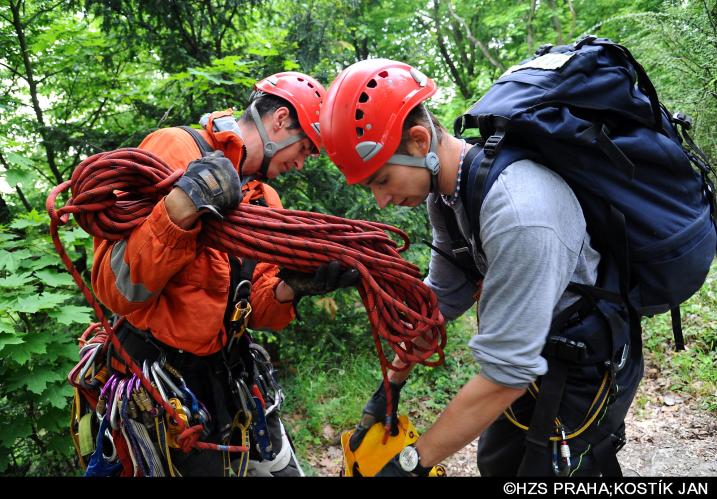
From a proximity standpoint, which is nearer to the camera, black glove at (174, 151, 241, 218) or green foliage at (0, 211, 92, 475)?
black glove at (174, 151, 241, 218)

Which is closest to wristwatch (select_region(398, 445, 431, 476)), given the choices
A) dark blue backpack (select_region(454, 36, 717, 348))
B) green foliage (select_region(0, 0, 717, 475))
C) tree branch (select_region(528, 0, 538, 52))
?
dark blue backpack (select_region(454, 36, 717, 348))

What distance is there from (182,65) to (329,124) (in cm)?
346

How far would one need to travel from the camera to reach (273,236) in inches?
70.2

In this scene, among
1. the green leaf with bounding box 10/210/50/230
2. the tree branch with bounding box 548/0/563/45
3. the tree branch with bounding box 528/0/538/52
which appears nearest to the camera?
the green leaf with bounding box 10/210/50/230

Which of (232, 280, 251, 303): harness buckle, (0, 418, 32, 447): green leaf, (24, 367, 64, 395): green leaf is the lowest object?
(0, 418, 32, 447): green leaf

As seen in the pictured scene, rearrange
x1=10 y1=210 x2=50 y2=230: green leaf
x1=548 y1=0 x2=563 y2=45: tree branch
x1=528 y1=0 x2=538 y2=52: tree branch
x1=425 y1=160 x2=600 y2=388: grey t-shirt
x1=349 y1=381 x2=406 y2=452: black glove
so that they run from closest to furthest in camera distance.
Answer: x1=425 y1=160 x2=600 y2=388: grey t-shirt → x1=349 y1=381 x2=406 y2=452: black glove → x1=10 y1=210 x2=50 y2=230: green leaf → x1=548 y1=0 x2=563 y2=45: tree branch → x1=528 y1=0 x2=538 y2=52: tree branch

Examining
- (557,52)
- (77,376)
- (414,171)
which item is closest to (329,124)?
(414,171)

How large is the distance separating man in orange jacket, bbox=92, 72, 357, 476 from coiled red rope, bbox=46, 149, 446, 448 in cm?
8

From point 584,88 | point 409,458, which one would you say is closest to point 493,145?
point 584,88

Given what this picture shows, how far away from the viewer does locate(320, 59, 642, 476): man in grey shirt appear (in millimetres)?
1539

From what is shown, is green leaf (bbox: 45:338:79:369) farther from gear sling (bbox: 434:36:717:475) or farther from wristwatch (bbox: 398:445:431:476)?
gear sling (bbox: 434:36:717:475)

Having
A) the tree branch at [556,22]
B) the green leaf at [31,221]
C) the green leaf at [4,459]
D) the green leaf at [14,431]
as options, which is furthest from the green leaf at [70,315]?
the tree branch at [556,22]

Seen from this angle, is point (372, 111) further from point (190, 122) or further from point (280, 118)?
point (190, 122)

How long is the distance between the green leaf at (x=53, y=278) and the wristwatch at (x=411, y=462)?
2389 millimetres
